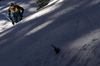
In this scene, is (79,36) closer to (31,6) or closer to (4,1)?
(31,6)

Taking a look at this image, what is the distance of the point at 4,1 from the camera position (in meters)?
14.2

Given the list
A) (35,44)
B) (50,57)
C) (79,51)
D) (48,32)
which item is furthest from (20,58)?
(79,51)

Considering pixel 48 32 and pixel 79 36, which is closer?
pixel 79 36

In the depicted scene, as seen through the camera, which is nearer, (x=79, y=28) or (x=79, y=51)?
(x=79, y=51)

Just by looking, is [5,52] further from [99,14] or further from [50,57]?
[99,14]

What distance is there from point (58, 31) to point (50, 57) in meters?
0.83

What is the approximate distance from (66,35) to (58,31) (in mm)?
314

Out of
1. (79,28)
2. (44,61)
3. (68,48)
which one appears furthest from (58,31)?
(44,61)

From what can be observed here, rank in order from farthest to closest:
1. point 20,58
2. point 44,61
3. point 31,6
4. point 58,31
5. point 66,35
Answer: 1. point 31,6
2. point 58,31
3. point 66,35
4. point 20,58
5. point 44,61

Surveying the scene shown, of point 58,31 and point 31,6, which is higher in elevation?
point 58,31

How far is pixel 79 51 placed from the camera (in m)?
1.88

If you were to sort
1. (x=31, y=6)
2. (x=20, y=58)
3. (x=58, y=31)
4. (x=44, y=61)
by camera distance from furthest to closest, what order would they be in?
(x=31, y=6) → (x=58, y=31) → (x=20, y=58) → (x=44, y=61)

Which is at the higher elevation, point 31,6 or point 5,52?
point 5,52

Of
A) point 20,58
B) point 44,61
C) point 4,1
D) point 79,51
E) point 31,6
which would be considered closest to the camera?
point 79,51
